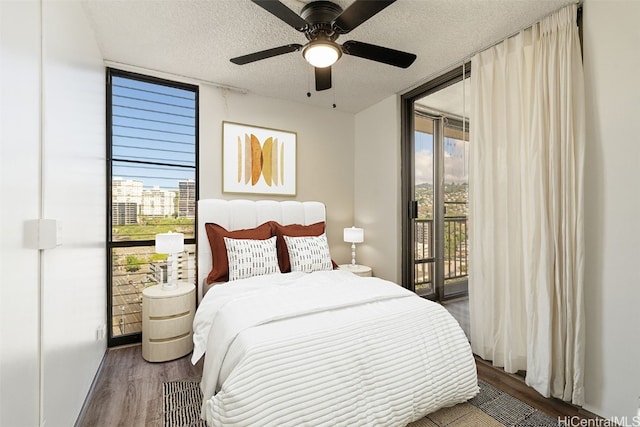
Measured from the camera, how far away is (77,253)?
1.82 m

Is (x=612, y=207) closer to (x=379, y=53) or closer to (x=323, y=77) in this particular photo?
(x=379, y=53)

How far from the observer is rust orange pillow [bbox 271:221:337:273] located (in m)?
3.06

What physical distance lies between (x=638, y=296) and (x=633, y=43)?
147 cm

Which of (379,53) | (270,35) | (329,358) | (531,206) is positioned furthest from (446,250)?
(270,35)

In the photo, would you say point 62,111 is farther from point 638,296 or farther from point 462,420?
point 638,296

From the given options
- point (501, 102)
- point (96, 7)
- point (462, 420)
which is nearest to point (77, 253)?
point (96, 7)

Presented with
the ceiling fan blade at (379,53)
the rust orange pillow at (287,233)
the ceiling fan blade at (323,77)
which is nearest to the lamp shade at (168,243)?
the rust orange pillow at (287,233)

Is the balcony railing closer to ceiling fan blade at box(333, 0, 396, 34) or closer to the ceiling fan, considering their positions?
the ceiling fan

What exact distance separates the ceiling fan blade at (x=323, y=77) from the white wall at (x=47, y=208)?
1.56m

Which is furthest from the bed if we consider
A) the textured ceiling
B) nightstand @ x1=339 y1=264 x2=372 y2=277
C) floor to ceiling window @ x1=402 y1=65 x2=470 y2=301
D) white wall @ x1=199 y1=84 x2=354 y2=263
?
the textured ceiling

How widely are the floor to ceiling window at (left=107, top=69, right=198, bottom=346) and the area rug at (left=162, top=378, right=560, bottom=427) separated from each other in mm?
1173

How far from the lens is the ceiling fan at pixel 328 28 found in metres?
1.66

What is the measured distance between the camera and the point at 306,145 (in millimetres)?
3826

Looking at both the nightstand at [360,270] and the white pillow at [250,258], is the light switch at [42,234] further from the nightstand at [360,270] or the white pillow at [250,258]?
the nightstand at [360,270]
